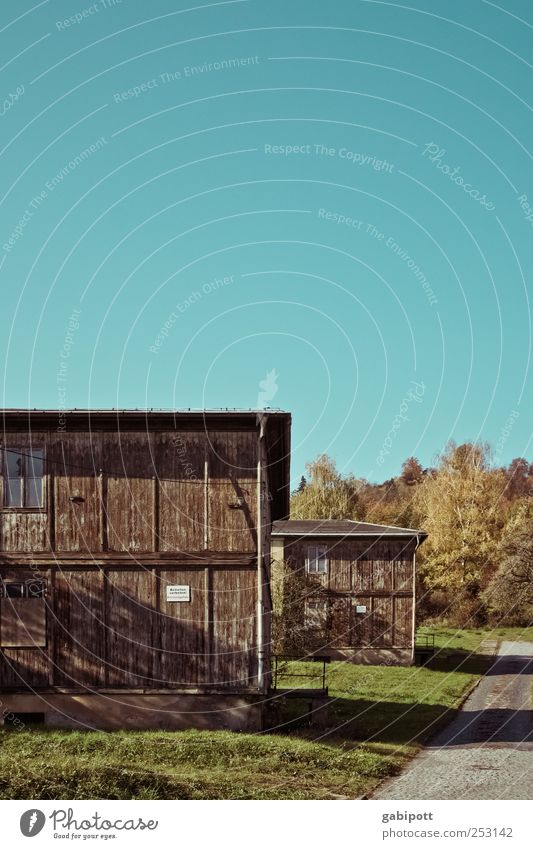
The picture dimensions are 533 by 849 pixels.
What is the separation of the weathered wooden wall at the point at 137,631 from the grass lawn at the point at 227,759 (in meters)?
1.68

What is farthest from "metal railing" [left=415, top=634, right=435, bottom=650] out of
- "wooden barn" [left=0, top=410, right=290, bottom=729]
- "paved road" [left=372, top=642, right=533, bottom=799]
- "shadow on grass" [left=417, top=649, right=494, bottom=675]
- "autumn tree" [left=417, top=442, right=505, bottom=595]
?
"wooden barn" [left=0, top=410, right=290, bottom=729]

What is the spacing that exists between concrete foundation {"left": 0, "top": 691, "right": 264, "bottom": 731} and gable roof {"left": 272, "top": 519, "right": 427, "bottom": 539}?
78.5 feet

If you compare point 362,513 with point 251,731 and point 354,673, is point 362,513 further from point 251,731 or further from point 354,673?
point 251,731

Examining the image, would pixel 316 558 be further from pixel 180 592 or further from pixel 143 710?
pixel 143 710

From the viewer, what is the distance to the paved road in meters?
18.2

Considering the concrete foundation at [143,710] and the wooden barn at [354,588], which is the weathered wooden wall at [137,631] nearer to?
the concrete foundation at [143,710]

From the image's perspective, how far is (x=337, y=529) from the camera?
50781 millimetres

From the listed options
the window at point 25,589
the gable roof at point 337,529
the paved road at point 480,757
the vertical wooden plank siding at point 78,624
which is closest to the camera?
the paved road at point 480,757

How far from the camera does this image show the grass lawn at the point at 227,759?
55.4ft

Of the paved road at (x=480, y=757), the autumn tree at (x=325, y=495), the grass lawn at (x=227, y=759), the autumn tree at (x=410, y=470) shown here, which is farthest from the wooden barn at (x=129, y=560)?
the autumn tree at (x=410, y=470)

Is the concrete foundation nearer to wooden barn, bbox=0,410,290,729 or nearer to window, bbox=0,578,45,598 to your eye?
wooden barn, bbox=0,410,290,729

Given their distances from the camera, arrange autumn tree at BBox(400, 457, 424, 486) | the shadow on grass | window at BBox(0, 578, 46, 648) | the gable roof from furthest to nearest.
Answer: autumn tree at BBox(400, 457, 424, 486) → the gable roof → the shadow on grass → window at BBox(0, 578, 46, 648)
